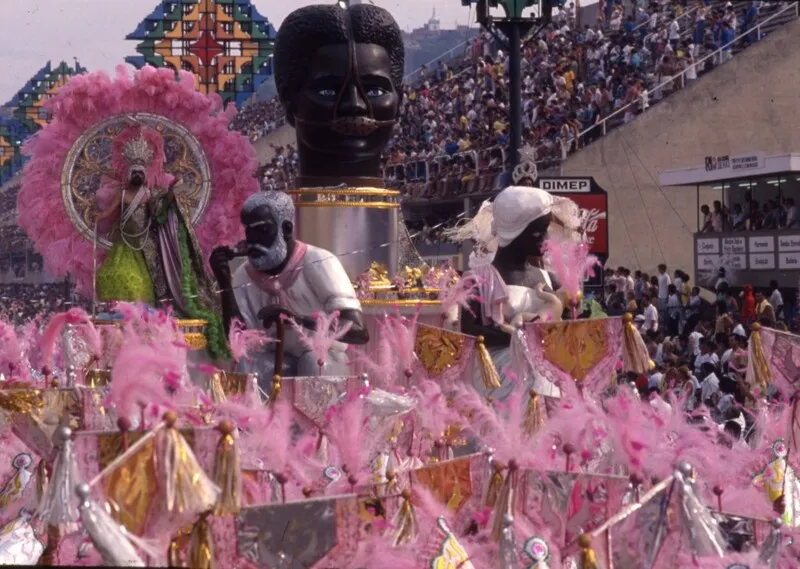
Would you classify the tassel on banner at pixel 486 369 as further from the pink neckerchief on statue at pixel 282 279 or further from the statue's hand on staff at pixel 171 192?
the statue's hand on staff at pixel 171 192

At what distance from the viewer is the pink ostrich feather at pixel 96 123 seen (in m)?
9.54

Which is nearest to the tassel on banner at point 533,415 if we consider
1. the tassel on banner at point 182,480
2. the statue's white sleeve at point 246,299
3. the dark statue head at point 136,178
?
the tassel on banner at point 182,480

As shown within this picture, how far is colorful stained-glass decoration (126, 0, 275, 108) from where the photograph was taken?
717 inches

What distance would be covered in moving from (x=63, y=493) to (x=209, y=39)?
49.4 feet

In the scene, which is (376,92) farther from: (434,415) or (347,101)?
(434,415)

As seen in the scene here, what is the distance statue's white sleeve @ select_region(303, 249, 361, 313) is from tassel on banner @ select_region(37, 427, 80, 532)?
4.09 metres

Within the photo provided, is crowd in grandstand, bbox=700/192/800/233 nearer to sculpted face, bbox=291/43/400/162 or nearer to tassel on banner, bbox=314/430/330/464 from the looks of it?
sculpted face, bbox=291/43/400/162

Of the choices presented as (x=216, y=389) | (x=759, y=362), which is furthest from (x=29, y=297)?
(x=759, y=362)

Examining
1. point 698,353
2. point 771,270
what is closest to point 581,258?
point 698,353

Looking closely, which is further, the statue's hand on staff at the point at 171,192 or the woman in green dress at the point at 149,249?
the statue's hand on staff at the point at 171,192

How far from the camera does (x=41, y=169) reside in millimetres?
9594

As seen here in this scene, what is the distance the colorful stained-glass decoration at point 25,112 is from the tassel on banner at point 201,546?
2384cm

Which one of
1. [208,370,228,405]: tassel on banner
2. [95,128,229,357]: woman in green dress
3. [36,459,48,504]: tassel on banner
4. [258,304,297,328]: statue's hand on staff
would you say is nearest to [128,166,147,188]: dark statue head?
[95,128,229,357]: woman in green dress

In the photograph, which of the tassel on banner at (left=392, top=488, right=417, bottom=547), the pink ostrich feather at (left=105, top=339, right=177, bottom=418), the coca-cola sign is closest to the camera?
the tassel on banner at (left=392, top=488, right=417, bottom=547)
